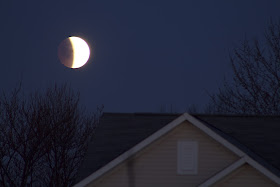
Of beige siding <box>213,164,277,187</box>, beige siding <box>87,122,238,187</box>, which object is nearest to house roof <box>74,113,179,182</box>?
beige siding <box>87,122,238,187</box>

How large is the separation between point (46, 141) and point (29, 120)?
6.09 ft

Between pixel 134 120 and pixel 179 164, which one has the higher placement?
pixel 134 120

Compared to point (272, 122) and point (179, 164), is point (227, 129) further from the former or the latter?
point (179, 164)

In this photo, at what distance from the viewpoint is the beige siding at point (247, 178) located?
13.0 metres

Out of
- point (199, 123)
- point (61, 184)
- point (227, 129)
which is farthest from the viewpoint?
point (61, 184)

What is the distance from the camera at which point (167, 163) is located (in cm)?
1412

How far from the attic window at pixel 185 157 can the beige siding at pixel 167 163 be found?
14cm

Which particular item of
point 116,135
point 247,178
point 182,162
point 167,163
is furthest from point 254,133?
point 116,135

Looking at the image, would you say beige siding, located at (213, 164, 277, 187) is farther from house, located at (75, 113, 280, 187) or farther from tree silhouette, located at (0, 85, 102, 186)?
tree silhouette, located at (0, 85, 102, 186)

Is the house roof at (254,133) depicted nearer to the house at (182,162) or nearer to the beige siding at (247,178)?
the house at (182,162)

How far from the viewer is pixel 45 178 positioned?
93.4ft

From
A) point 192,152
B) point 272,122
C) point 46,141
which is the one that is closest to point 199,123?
point 192,152

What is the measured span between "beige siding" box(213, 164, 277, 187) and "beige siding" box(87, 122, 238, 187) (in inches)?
36.4

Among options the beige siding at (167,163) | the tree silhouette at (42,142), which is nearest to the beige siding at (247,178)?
the beige siding at (167,163)
